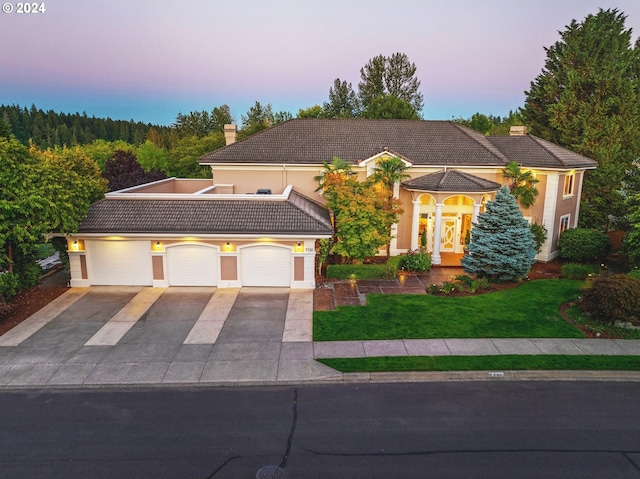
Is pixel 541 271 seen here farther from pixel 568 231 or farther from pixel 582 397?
pixel 582 397

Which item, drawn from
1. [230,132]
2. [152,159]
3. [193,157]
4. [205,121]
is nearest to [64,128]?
[205,121]

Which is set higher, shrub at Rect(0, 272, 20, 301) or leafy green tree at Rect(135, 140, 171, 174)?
leafy green tree at Rect(135, 140, 171, 174)

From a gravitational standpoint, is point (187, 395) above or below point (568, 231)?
below

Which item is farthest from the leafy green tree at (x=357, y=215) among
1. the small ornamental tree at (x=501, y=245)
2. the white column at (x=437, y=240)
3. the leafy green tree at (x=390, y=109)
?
the leafy green tree at (x=390, y=109)

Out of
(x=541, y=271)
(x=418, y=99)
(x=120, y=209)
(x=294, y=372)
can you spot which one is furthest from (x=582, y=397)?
(x=418, y=99)

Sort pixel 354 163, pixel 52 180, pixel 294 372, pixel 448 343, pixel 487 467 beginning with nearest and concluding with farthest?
pixel 487 467 < pixel 294 372 < pixel 448 343 < pixel 52 180 < pixel 354 163

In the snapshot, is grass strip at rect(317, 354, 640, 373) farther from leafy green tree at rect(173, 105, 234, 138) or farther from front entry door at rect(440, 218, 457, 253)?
leafy green tree at rect(173, 105, 234, 138)

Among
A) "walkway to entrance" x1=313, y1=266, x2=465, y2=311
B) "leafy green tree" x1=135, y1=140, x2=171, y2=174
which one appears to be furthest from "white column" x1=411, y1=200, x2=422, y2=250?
"leafy green tree" x1=135, y1=140, x2=171, y2=174
